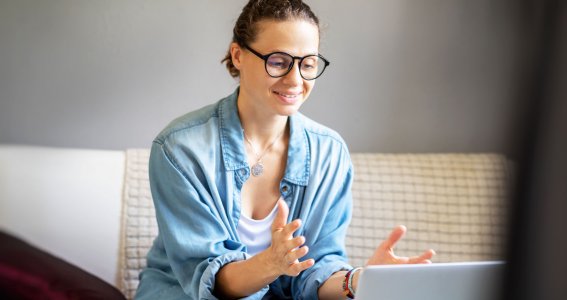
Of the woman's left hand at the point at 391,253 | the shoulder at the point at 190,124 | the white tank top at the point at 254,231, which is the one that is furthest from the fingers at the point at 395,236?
the shoulder at the point at 190,124

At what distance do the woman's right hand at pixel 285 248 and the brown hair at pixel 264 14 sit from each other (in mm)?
408

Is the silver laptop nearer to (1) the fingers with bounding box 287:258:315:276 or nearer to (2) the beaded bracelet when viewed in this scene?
(1) the fingers with bounding box 287:258:315:276

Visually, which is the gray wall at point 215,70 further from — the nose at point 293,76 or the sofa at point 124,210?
the nose at point 293,76

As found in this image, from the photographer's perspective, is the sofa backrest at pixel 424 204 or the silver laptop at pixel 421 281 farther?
the sofa backrest at pixel 424 204

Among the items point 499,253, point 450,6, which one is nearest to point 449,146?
point 450,6

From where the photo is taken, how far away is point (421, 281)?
0.97 m

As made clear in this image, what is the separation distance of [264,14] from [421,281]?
685 mm

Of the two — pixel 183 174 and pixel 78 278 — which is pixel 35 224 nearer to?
pixel 78 278

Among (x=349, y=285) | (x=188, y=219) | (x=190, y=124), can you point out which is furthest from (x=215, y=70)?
(x=349, y=285)

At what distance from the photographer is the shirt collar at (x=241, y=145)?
1509 millimetres

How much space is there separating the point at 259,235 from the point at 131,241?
1.54 feet

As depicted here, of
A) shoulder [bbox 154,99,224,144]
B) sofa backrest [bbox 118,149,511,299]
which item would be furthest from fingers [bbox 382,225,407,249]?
sofa backrest [bbox 118,149,511,299]

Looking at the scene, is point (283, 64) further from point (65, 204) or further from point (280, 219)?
point (65, 204)

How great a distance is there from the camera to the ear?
1.51 m
